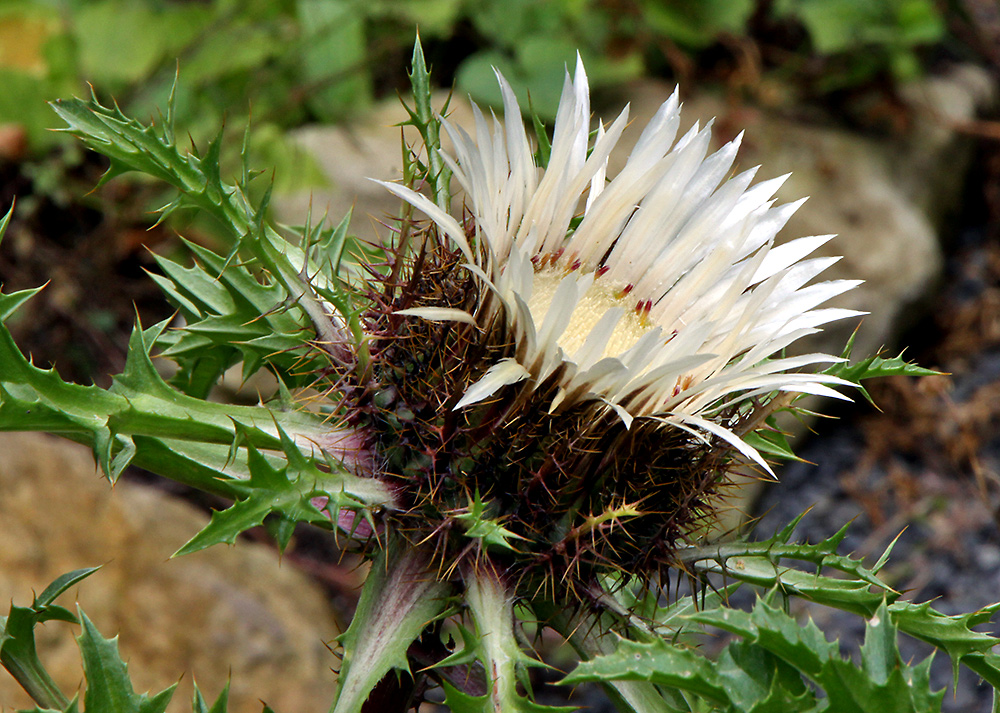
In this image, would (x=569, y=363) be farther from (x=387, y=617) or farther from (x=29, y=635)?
(x=29, y=635)

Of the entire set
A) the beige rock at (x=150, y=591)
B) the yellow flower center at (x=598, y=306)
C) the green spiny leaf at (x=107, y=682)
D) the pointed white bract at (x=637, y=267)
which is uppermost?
the pointed white bract at (x=637, y=267)

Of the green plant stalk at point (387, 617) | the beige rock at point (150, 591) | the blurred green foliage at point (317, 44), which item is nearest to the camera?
the green plant stalk at point (387, 617)

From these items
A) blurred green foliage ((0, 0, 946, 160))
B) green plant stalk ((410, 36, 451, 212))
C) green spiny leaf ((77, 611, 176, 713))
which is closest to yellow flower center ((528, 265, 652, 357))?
green plant stalk ((410, 36, 451, 212))

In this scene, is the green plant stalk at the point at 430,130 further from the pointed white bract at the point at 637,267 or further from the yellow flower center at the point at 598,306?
the yellow flower center at the point at 598,306

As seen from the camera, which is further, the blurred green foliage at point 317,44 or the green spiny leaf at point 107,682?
the blurred green foliage at point 317,44

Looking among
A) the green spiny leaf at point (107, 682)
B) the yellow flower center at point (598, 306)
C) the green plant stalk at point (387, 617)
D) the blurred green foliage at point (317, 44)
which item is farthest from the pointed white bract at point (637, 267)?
the blurred green foliage at point (317, 44)

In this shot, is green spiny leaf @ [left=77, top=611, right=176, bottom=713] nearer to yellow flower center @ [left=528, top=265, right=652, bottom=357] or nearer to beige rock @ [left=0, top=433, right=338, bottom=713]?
yellow flower center @ [left=528, top=265, right=652, bottom=357]

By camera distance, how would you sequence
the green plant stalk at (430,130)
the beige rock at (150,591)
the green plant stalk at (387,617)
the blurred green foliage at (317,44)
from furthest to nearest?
the blurred green foliage at (317,44) < the beige rock at (150,591) < the green plant stalk at (430,130) < the green plant stalk at (387,617)

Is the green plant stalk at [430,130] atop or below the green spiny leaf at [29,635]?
atop
